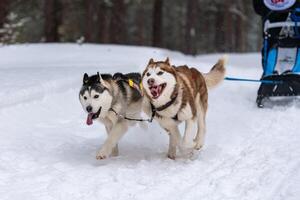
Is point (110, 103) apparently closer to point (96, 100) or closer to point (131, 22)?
point (96, 100)

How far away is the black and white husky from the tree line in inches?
347

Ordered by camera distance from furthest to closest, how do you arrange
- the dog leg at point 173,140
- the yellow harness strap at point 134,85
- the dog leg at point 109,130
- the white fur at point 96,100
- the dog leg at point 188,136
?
the yellow harness strap at point 134,85
the dog leg at point 109,130
the dog leg at point 173,140
the dog leg at point 188,136
the white fur at point 96,100

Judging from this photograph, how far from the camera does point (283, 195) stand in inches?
160

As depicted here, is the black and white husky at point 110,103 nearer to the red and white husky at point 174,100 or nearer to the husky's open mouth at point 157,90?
the red and white husky at point 174,100

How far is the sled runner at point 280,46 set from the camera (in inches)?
298

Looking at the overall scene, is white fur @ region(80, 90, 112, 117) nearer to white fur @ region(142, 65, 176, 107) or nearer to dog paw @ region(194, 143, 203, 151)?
white fur @ region(142, 65, 176, 107)

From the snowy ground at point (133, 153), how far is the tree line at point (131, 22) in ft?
22.5

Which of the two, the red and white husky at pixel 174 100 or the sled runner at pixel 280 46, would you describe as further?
the sled runner at pixel 280 46

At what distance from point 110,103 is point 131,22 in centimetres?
2858

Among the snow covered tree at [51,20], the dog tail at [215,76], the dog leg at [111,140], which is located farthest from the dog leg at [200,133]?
the snow covered tree at [51,20]

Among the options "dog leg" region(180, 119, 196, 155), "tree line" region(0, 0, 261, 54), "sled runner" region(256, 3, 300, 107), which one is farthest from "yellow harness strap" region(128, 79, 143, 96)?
"tree line" region(0, 0, 261, 54)

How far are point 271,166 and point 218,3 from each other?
2235 centimetres

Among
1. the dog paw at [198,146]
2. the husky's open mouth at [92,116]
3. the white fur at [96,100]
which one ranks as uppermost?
the white fur at [96,100]

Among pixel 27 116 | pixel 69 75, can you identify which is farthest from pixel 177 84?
pixel 69 75
